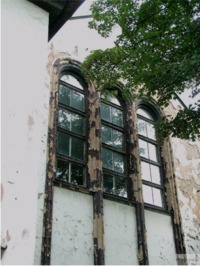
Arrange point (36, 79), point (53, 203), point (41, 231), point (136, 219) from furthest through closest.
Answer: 1. point (136, 219)
2. point (53, 203)
3. point (41, 231)
4. point (36, 79)

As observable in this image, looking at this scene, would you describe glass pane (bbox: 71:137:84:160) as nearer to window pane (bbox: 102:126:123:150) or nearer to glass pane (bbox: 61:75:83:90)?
window pane (bbox: 102:126:123:150)

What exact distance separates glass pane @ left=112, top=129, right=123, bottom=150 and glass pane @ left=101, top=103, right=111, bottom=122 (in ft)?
1.12

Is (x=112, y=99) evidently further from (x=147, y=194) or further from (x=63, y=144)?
(x=147, y=194)

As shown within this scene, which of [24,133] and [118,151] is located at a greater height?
[118,151]

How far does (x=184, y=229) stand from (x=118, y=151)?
2414 mm

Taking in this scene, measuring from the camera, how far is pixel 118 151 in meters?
7.35

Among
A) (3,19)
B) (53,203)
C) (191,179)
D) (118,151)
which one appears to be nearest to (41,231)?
(53,203)

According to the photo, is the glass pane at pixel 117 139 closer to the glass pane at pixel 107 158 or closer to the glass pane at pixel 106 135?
the glass pane at pixel 106 135

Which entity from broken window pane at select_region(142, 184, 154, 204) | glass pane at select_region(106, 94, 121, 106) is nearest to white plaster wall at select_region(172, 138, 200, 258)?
broken window pane at select_region(142, 184, 154, 204)

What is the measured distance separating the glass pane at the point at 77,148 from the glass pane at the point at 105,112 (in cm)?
111

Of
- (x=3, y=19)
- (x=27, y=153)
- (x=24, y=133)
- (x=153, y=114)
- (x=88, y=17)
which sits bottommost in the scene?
(x=27, y=153)

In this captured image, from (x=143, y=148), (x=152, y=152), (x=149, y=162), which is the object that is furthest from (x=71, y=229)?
(x=152, y=152)

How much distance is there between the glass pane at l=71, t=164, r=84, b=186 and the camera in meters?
6.24

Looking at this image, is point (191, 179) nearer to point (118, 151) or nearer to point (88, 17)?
point (118, 151)
